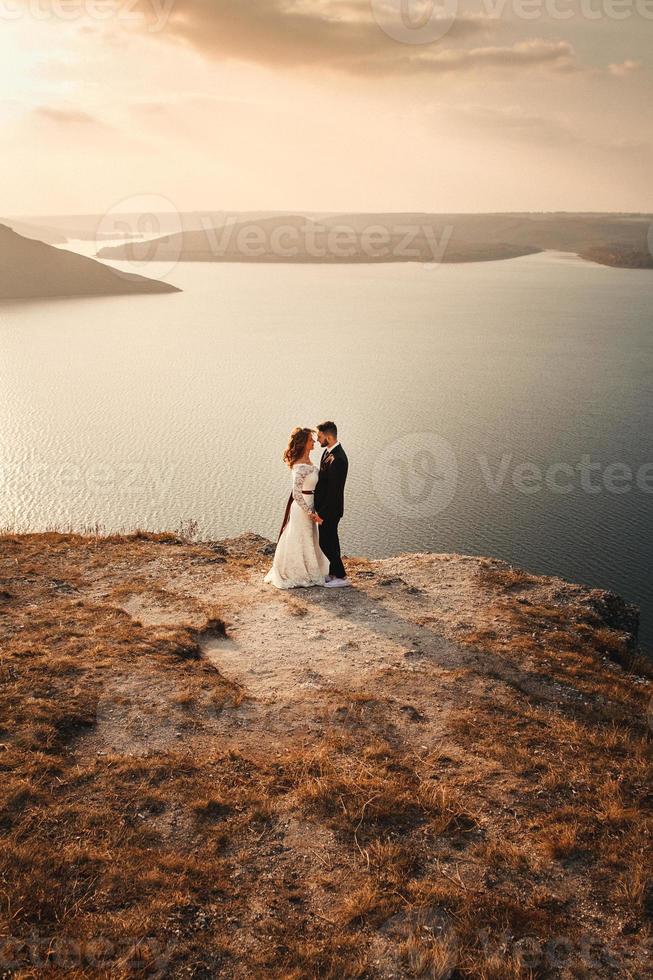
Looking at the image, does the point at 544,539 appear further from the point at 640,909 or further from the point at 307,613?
the point at 640,909

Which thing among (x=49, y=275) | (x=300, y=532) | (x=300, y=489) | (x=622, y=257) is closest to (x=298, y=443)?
(x=300, y=489)

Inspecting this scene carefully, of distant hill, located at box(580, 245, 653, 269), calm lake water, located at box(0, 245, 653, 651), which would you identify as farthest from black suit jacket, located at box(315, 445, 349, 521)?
distant hill, located at box(580, 245, 653, 269)

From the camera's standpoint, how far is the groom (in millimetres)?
11773

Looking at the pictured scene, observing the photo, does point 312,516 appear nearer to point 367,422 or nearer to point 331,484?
point 331,484

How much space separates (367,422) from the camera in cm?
4516

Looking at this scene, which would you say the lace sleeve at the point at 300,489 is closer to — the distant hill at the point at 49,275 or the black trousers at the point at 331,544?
the black trousers at the point at 331,544

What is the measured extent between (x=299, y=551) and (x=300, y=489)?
1283 mm

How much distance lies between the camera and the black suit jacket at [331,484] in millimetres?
Result: 11922

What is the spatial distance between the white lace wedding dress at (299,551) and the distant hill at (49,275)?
378ft

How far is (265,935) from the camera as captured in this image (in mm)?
5180

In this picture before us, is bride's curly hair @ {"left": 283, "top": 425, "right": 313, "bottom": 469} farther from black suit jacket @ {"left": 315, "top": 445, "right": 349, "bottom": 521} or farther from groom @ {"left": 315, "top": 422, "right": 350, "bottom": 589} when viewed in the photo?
black suit jacket @ {"left": 315, "top": 445, "right": 349, "bottom": 521}

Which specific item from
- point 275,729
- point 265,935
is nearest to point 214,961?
point 265,935

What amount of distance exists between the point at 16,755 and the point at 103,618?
4.01m

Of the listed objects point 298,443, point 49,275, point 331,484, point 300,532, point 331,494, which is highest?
point 49,275
